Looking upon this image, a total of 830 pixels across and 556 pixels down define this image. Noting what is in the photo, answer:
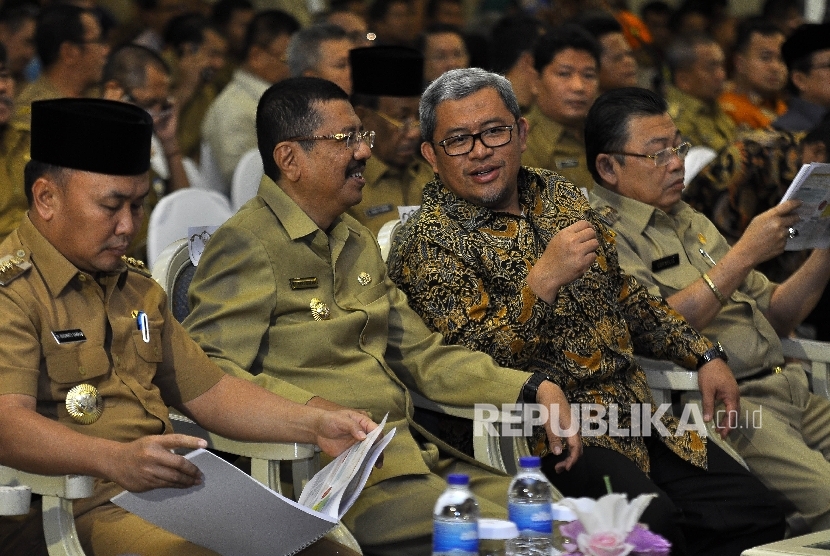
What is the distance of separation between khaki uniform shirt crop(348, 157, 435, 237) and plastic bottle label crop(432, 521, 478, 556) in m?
2.59

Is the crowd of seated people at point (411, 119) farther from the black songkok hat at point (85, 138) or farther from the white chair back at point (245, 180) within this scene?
the white chair back at point (245, 180)

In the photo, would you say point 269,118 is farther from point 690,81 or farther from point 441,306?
point 690,81

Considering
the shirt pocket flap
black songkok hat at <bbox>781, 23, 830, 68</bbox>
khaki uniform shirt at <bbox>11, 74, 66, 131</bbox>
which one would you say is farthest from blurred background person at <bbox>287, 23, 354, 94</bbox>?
the shirt pocket flap

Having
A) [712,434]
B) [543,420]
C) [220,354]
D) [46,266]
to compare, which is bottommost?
[712,434]

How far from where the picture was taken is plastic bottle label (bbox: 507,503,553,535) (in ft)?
7.14

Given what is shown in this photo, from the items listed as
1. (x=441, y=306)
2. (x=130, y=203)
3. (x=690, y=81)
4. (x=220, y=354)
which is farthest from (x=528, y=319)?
(x=690, y=81)

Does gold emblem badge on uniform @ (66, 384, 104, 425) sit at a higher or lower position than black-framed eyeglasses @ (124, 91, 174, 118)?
lower

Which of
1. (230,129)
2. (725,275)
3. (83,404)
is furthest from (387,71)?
(83,404)

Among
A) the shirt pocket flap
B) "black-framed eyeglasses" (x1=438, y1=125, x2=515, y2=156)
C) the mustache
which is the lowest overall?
the shirt pocket flap

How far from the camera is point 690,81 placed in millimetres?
7652

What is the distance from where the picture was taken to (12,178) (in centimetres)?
457

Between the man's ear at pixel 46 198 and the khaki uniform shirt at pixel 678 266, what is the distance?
1763 mm

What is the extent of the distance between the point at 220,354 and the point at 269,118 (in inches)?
27.6

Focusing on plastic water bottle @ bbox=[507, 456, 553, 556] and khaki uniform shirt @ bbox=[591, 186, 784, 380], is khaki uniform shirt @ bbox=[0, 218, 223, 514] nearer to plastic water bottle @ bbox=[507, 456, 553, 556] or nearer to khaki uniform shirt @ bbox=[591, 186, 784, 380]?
plastic water bottle @ bbox=[507, 456, 553, 556]
